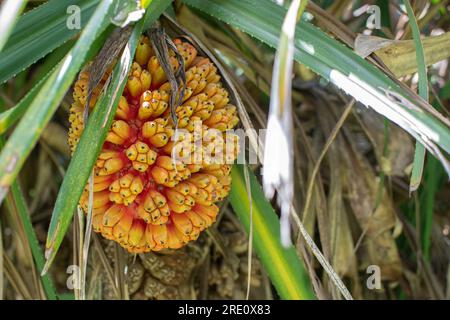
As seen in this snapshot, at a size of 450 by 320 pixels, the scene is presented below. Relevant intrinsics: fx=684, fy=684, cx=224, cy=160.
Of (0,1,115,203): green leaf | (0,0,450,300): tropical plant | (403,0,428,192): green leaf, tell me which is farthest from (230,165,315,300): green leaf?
(0,1,115,203): green leaf

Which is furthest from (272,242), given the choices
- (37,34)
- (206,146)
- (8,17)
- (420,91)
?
(8,17)

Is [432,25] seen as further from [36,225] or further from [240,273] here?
[36,225]

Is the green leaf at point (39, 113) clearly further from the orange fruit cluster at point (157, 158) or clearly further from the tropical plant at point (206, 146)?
the orange fruit cluster at point (157, 158)

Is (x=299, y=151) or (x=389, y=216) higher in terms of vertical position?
(x=299, y=151)

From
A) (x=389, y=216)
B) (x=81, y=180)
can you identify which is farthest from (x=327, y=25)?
(x=389, y=216)

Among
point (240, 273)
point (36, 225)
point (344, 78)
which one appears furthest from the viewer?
point (36, 225)
